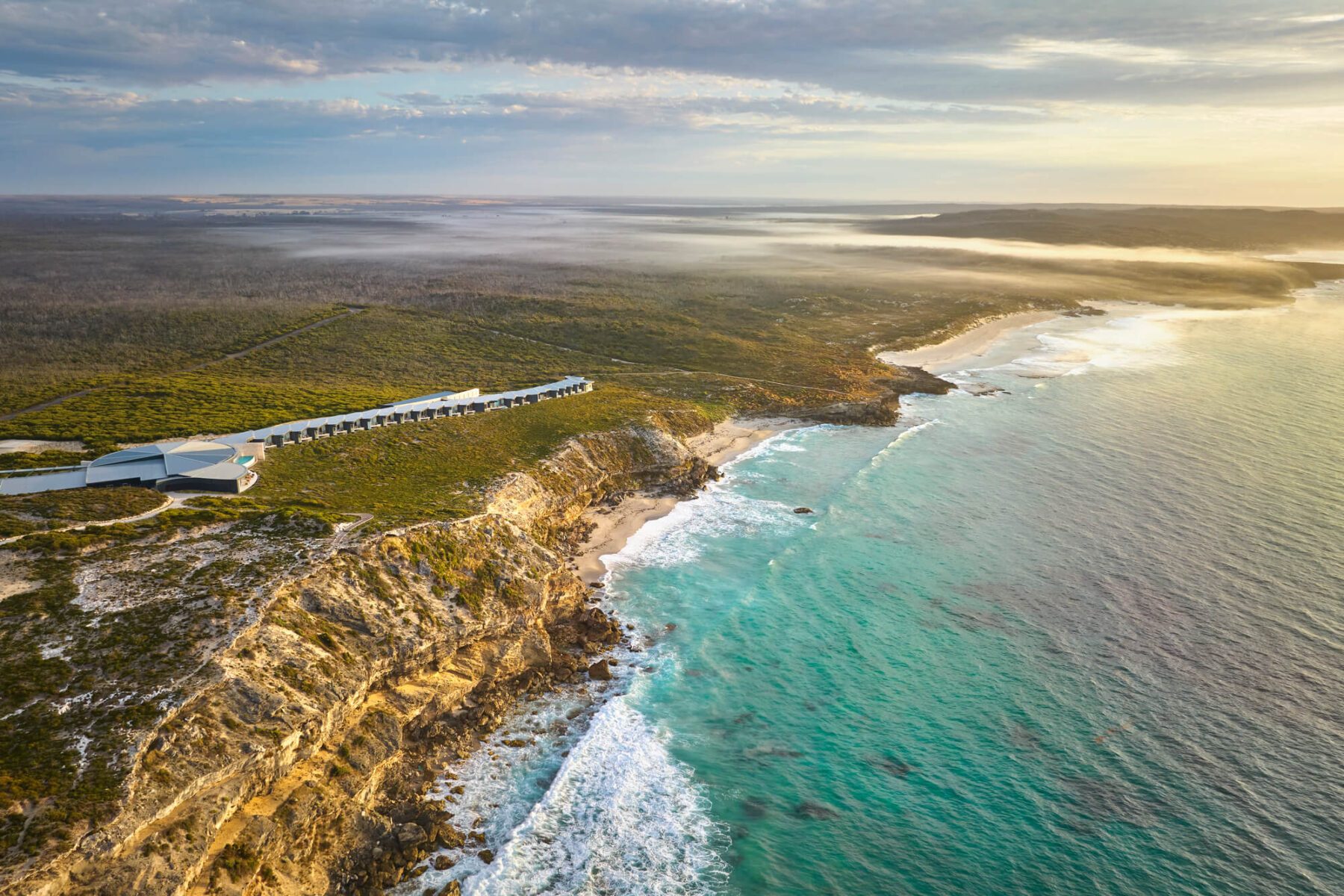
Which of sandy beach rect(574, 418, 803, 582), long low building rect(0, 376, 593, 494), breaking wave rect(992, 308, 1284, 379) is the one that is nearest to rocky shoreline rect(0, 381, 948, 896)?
sandy beach rect(574, 418, 803, 582)

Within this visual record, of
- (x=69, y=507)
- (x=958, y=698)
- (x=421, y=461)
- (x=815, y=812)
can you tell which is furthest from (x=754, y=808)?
(x=69, y=507)

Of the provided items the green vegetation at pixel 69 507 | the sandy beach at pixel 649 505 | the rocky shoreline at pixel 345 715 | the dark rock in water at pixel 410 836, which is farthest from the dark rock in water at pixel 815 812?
the green vegetation at pixel 69 507

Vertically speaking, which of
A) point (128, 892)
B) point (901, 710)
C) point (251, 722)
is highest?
point (251, 722)

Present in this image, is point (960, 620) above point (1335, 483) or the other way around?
the other way around

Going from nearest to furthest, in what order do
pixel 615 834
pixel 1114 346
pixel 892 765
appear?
pixel 615 834
pixel 892 765
pixel 1114 346

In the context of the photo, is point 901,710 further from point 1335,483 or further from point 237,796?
point 1335,483

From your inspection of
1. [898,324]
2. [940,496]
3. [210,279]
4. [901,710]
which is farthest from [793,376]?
[210,279]

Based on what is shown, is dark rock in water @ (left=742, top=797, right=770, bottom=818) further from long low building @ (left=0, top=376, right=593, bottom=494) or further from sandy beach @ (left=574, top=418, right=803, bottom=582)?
long low building @ (left=0, top=376, right=593, bottom=494)

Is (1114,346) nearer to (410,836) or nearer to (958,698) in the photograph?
(958,698)
